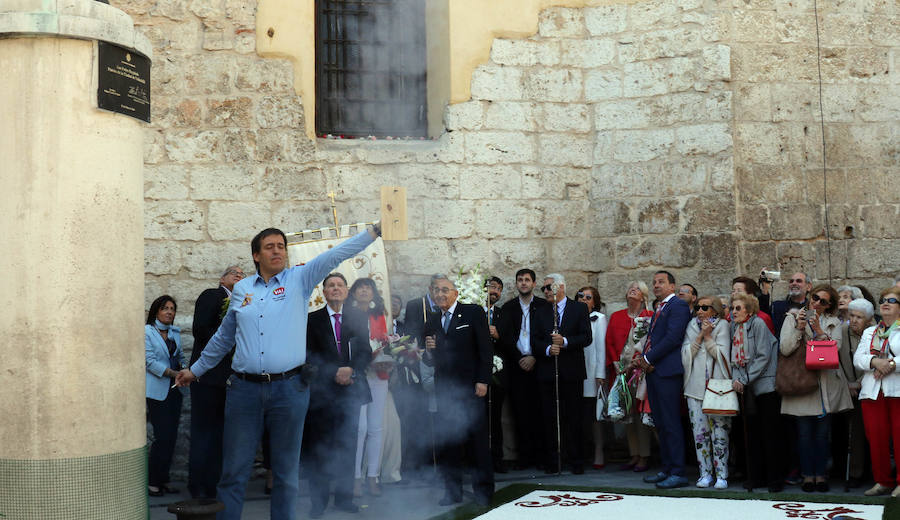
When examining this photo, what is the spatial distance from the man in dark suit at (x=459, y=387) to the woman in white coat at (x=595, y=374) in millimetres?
1758

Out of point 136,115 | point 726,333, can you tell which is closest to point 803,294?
point 726,333

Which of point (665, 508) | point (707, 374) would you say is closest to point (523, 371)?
point (707, 374)

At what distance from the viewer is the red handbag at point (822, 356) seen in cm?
754

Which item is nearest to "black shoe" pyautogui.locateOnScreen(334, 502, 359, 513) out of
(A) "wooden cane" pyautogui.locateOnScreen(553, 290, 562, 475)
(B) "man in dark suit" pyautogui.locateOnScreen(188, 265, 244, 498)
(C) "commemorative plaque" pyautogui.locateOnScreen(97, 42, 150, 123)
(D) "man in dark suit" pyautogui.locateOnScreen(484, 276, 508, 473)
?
(B) "man in dark suit" pyautogui.locateOnScreen(188, 265, 244, 498)

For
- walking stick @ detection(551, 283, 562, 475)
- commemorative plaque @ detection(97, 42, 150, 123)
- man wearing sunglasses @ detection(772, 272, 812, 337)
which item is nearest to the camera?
commemorative plaque @ detection(97, 42, 150, 123)

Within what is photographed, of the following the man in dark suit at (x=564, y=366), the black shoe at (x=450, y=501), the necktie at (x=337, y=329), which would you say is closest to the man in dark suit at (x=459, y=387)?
the black shoe at (x=450, y=501)

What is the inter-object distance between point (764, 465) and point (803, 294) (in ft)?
4.76

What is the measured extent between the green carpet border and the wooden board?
244cm

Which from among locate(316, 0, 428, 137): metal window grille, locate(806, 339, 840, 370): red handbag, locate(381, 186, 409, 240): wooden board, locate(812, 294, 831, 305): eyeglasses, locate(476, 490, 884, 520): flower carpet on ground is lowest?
locate(476, 490, 884, 520): flower carpet on ground

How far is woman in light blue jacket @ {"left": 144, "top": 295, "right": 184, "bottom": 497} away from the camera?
830 centimetres

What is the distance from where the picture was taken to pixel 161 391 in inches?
330

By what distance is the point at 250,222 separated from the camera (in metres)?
9.61

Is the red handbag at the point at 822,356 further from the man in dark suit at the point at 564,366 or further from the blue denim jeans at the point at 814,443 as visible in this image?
the man in dark suit at the point at 564,366

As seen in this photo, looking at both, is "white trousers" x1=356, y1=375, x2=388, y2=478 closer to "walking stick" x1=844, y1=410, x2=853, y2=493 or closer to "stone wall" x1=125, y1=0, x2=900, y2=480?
"stone wall" x1=125, y1=0, x2=900, y2=480
